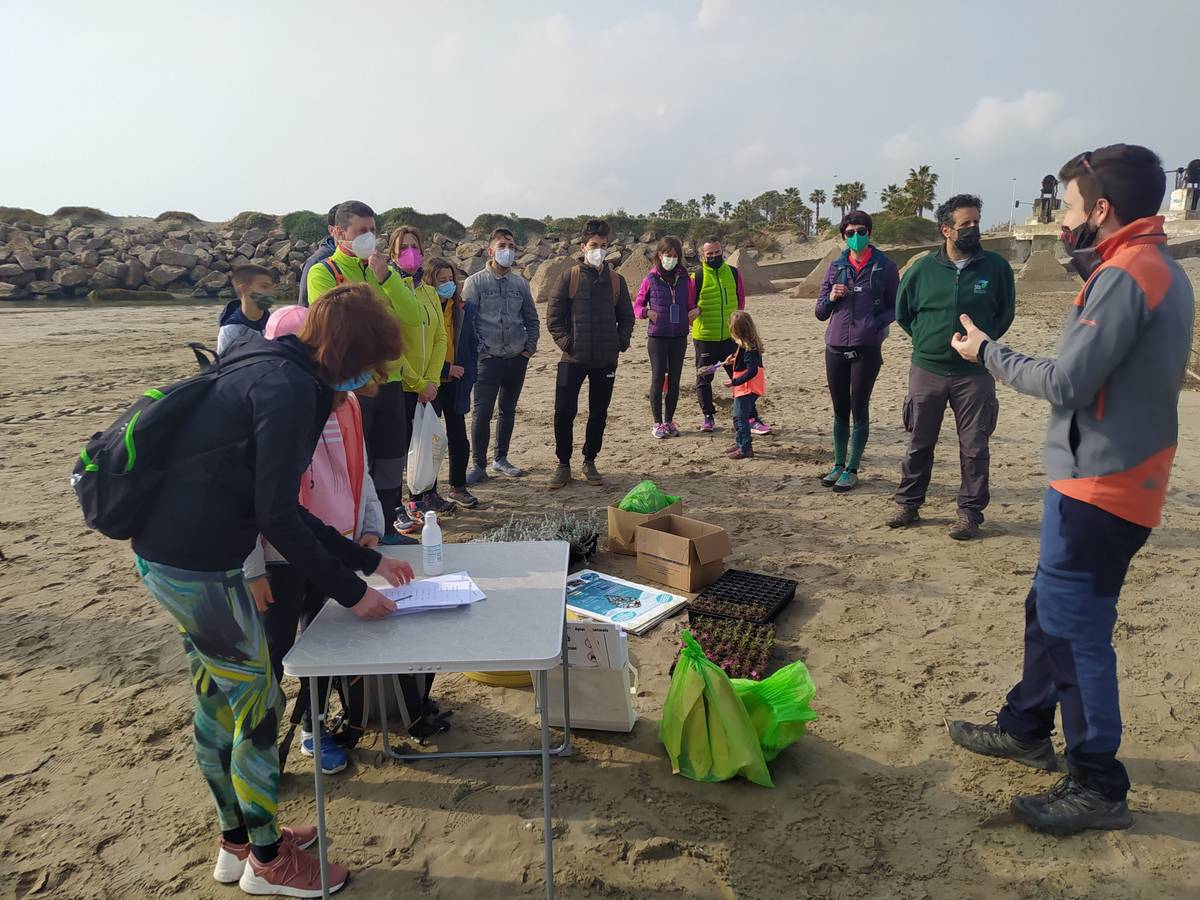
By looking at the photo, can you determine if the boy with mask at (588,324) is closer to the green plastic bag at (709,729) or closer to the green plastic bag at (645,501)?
the green plastic bag at (645,501)

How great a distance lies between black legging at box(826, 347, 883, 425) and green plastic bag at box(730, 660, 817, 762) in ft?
11.1

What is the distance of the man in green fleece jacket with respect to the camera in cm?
501

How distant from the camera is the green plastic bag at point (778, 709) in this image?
3.09 metres

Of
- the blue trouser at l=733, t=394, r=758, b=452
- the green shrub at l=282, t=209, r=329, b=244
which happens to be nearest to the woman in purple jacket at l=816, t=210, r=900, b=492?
the blue trouser at l=733, t=394, r=758, b=452

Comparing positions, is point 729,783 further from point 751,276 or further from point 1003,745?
point 751,276

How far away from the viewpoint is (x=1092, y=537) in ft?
8.10

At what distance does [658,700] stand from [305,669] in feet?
6.32

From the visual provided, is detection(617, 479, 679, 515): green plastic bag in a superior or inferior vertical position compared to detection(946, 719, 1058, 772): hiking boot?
superior

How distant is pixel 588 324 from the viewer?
20.9 feet

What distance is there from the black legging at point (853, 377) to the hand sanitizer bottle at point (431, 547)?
4175 mm

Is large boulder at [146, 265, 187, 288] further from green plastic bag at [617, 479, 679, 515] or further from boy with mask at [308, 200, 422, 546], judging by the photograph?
green plastic bag at [617, 479, 679, 515]

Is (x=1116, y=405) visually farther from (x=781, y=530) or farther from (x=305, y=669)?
(x=781, y=530)

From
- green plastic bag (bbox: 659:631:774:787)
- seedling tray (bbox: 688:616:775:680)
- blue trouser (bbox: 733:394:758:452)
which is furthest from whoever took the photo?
blue trouser (bbox: 733:394:758:452)

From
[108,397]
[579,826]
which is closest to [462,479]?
[579,826]
